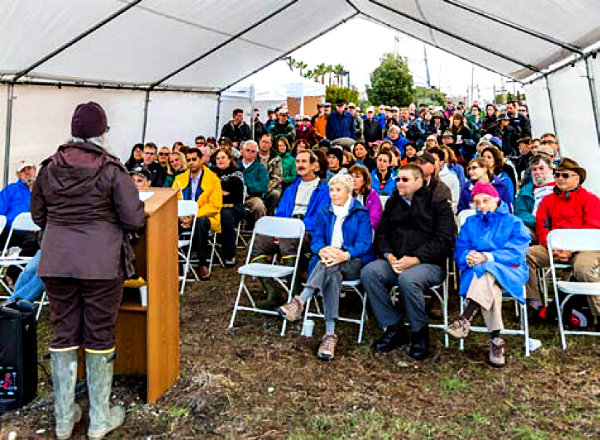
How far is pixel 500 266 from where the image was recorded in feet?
12.5

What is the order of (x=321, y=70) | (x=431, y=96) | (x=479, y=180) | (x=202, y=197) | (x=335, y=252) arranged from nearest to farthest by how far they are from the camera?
(x=335, y=252) < (x=479, y=180) < (x=202, y=197) < (x=431, y=96) < (x=321, y=70)

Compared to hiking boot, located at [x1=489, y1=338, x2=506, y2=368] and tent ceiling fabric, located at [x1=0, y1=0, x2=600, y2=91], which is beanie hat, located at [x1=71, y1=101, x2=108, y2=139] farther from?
tent ceiling fabric, located at [x1=0, y1=0, x2=600, y2=91]

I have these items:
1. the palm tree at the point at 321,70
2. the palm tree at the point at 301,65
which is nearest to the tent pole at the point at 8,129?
the palm tree at the point at 321,70

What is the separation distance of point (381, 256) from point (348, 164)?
2.61 meters

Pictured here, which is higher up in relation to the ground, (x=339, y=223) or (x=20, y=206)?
(x=20, y=206)

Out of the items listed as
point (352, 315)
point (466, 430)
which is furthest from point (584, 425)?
point (352, 315)

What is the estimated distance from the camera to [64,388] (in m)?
2.80

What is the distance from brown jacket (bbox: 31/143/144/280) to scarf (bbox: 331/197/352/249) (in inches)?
77.4

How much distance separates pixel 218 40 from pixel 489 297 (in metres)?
6.70

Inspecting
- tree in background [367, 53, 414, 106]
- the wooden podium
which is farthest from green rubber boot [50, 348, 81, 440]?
tree in background [367, 53, 414, 106]

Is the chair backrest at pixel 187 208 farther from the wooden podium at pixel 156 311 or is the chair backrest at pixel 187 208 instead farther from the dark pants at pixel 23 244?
the wooden podium at pixel 156 311

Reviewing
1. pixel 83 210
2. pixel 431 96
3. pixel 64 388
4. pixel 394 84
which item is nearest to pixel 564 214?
pixel 83 210

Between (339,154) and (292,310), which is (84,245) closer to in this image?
(292,310)

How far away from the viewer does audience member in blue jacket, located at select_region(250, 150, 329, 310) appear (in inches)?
194
